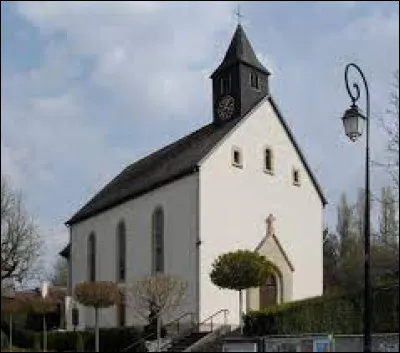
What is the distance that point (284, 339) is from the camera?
1912cm

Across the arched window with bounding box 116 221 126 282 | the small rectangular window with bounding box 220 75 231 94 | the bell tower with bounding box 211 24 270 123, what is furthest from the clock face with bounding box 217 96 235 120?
the arched window with bounding box 116 221 126 282

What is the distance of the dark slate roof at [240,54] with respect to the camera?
1690 inches

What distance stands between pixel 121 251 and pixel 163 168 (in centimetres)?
600

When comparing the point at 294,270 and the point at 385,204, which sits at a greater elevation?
the point at 385,204

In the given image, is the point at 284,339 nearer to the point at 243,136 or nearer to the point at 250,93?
the point at 243,136

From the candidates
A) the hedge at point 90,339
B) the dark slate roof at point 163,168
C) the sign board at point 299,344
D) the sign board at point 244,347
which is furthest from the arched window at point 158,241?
the sign board at point 244,347

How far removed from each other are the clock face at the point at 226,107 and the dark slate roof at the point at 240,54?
194cm

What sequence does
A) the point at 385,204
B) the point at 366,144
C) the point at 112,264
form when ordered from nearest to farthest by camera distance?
the point at 366,144 < the point at 385,204 < the point at 112,264

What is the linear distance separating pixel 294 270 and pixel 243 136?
774 centimetres

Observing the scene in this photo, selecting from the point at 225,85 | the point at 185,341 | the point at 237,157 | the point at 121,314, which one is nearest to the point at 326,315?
the point at 185,341

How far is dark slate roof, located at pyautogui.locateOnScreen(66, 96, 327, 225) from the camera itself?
40188 millimetres

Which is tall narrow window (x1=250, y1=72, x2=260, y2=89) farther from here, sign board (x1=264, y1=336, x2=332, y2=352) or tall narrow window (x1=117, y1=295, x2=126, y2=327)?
sign board (x1=264, y1=336, x2=332, y2=352)

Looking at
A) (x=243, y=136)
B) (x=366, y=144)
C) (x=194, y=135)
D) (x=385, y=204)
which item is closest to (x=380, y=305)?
(x=385, y=204)

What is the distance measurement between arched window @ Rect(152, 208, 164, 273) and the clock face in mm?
6328
